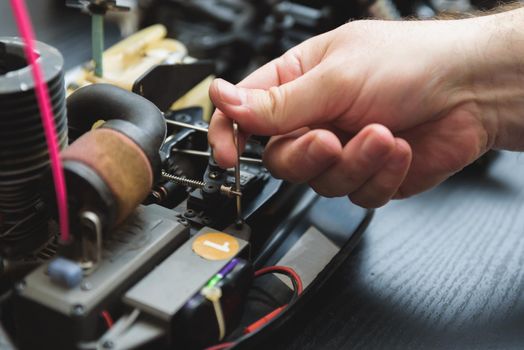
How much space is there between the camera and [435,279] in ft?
3.01

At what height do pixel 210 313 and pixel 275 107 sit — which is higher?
pixel 275 107

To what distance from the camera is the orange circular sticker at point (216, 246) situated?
28.0 inches

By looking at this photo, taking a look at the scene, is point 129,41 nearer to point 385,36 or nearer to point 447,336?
point 385,36

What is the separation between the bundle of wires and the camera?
2.28ft

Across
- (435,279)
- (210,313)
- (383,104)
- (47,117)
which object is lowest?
(435,279)

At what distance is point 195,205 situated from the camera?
2.71 ft

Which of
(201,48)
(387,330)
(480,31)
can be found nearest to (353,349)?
(387,330)

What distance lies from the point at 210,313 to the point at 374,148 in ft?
0.97

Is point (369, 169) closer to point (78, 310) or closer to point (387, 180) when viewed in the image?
point (387, 180)

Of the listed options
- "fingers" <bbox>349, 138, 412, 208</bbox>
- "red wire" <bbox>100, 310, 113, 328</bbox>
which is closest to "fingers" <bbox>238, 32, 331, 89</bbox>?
"fingers" <bbox>349, 138, 412, 208</bbox>

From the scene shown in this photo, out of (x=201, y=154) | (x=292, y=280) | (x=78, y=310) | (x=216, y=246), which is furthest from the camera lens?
(x=201, y=154)

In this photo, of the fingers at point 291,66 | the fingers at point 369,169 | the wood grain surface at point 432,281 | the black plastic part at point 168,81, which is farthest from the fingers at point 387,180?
the black plastic part at point 168,81

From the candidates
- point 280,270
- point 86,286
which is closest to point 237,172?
point 280,270

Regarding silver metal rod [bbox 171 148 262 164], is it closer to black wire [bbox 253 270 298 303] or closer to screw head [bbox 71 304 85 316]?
black wire [bbox 253 270 298 303]
